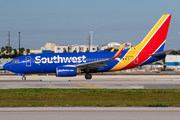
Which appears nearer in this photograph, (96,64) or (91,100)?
(91,100)

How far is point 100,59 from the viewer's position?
122 feet

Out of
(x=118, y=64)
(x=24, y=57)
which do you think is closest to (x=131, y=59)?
(x=118, y=64)

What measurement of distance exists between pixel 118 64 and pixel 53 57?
9305mm

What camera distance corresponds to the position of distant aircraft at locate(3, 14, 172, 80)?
3672 centimetres

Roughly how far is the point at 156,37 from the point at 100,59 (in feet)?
28.9

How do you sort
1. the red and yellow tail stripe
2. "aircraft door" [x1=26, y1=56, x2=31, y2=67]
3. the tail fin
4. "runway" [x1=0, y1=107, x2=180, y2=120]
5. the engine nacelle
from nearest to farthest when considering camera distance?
1. "runway" [x1=0, y1=107, x2=180, y2=120]
2. the engine nacelle
3. "aircraft door" [x1=26, y1=56, x2=31, y2=67]
4. the red and yellow tail stripe
5. the tail fin

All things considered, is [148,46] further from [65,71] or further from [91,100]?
[91,100]

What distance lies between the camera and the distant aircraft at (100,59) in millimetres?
36719

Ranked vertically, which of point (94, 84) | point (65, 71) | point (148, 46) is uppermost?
point (148, 46)

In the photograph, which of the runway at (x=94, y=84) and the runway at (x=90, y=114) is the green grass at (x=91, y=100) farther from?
the runway at (x=94, y=84)

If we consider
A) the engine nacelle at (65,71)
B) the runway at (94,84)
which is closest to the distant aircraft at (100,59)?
the engine nacelle at (65,71)

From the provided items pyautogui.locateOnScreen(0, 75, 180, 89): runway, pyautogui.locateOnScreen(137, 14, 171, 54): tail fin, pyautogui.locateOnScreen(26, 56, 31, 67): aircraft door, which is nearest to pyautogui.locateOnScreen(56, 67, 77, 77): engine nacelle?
pyautogui.locateOnScreen(0, 75, 180, 89): runway

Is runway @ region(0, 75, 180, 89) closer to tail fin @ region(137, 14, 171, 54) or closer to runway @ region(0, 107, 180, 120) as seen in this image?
tail fin @ region(137, 14, 171, 54)

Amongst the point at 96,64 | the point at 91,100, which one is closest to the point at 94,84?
the point at 96,64
